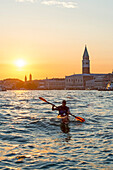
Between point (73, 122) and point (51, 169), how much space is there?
9.49 meters

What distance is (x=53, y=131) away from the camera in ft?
45.7

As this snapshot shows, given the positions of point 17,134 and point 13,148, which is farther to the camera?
point 17,134

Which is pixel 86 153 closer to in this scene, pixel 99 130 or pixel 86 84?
pixel 99 130

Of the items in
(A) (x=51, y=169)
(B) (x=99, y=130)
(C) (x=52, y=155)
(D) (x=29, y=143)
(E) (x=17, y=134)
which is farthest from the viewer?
(B) (x=99, y=130)

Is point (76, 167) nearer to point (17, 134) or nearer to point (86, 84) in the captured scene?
point (17, 134)

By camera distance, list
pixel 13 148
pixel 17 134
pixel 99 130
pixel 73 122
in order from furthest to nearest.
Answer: pixel 73 122 < pixel 99 130 < pixel 17 134 < pixel 13 148

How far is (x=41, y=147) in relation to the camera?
1013 centimetres

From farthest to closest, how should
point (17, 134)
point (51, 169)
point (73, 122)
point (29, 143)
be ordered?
point (73, 122) < point (17, 134) < point (29, 143) < point (51, 169)

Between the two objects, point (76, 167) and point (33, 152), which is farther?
point (33, 152)

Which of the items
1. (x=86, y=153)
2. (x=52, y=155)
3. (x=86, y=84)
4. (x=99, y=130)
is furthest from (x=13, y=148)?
(x=86, y=84)

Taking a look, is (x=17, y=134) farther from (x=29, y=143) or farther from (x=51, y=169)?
(x=51, y=169)

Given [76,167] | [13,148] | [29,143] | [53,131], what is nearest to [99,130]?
[53,131]

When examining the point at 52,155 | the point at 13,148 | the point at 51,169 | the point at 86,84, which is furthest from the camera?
the point at 86,84

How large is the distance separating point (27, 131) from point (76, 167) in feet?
20.5
